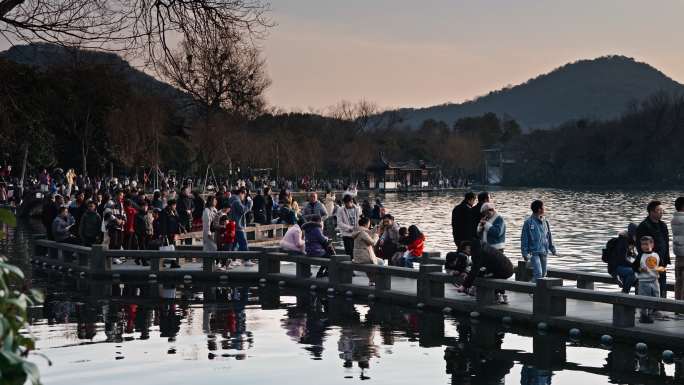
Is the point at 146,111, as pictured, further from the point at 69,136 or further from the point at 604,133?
the point at 604,133

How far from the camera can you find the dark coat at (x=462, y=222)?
1833 cm

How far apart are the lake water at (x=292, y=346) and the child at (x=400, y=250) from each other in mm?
1758

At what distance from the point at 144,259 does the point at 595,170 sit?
153 meters

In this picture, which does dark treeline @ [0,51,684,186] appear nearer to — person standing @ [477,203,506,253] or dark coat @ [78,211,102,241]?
dark coat @ [78,211,102,241]

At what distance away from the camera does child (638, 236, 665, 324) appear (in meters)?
14.7

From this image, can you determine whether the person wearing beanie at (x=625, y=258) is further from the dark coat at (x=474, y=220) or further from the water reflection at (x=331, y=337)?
the dark coat at (x=474, y=220)

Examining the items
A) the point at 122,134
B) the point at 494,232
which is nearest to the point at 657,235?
the point at 494,232

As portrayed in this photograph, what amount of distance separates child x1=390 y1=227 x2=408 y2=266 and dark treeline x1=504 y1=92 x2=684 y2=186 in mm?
148896

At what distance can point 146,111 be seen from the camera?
75875mm

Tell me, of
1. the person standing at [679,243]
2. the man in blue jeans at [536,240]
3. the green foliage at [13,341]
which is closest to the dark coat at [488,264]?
the man in blue jeans at [536,240]

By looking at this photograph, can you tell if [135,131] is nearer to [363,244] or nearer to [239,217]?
[239,217]

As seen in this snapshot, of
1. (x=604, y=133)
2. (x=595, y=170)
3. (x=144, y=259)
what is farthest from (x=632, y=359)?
(x=604, y=133)

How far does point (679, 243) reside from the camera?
1501cm

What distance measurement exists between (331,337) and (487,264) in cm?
308
